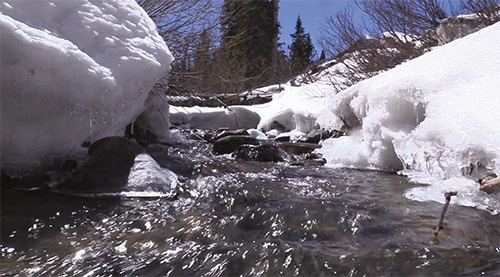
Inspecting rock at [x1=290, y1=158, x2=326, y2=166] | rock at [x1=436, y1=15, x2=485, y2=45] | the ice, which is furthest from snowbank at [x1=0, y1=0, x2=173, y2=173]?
rock at [x1=436, y1=15, x2=485, y2=45]

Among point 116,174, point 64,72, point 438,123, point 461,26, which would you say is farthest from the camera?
point 461,26

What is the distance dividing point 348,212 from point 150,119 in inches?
165

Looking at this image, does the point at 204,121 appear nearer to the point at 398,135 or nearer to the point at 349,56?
the point at 349,56

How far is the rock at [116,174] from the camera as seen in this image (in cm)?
273

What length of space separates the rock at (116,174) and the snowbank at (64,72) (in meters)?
0.25

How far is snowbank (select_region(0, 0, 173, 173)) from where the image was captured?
8.18 feet

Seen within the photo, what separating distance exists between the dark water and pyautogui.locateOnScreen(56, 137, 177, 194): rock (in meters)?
0.16

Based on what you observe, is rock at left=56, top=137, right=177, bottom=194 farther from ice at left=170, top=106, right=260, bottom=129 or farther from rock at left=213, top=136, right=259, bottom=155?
ice at left=170, top=106, right=260, bottom=129

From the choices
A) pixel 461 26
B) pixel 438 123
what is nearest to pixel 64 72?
pixel 438 123

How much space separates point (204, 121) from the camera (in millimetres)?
8727

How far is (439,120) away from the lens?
121 inches

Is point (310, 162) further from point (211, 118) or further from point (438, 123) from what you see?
point (211, 118)

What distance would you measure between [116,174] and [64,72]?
74cm

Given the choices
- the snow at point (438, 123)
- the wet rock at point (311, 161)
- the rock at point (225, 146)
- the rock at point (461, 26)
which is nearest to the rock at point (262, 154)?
the wet rock at point (311, 161)
